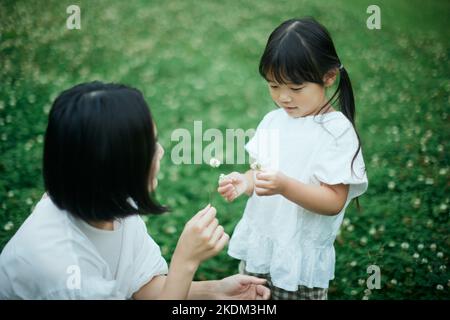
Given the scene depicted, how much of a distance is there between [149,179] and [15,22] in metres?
0.97

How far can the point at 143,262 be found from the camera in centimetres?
140

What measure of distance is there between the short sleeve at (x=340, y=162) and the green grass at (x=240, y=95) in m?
0.56

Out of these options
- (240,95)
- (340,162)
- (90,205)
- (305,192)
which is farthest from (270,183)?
(240,95)

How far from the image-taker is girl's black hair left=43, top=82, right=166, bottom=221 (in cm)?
114

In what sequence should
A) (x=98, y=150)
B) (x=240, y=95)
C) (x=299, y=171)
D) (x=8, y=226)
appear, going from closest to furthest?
(x=98, y=150) < (x=299, y=171) < (x=8, y=226) < (x=240, y=95)

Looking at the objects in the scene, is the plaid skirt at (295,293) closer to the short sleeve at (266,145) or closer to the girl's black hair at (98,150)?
the short sleeve at (266,145)

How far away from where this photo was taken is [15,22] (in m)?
1.88

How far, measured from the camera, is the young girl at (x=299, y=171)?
4.71 feet

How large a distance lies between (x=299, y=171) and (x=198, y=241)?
0.41 meters

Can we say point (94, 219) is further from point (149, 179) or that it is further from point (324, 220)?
point (324, 220)

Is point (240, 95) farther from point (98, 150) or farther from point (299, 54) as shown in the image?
point (98, 150)

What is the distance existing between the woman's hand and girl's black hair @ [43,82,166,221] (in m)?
0.37

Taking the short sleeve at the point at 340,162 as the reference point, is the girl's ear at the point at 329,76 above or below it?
above

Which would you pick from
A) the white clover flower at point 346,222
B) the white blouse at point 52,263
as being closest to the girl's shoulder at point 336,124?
the white blouse at point 52,263
